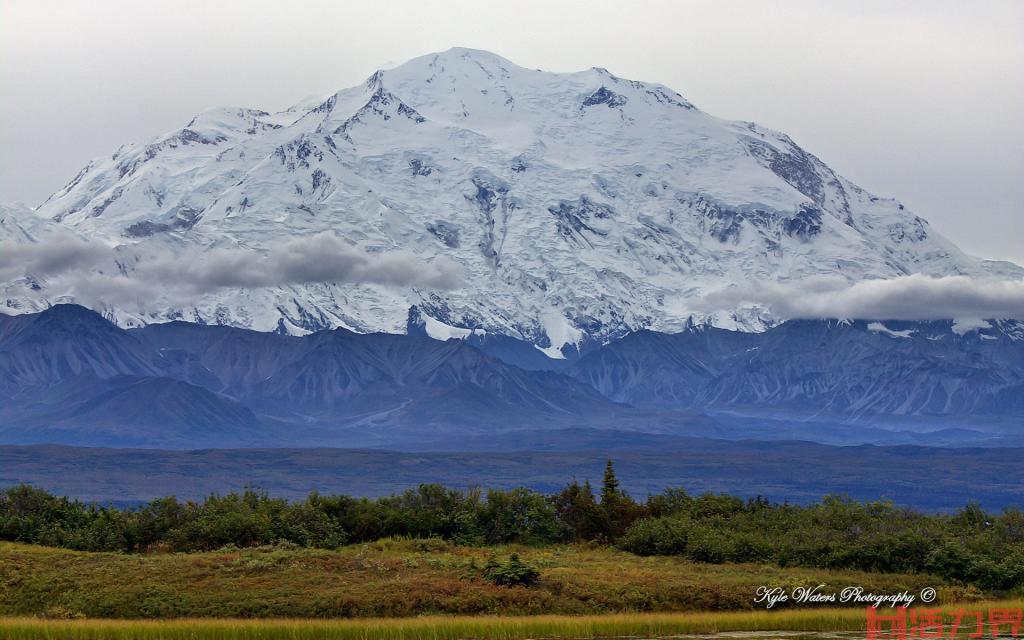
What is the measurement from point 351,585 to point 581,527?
2637 centimetres

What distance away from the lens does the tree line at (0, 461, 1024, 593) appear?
75375mm

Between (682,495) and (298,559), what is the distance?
34.2 metres

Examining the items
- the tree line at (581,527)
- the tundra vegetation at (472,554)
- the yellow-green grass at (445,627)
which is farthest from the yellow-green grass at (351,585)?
the tree line at (581,527)

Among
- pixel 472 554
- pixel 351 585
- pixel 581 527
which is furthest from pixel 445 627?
pixel 581 527

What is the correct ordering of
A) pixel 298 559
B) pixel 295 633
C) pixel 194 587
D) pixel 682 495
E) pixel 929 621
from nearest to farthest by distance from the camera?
1. pixel 295 633
2. pixel 929 621
3. pixel 194 587
4. pixel 298 559
5. pixel 682 495

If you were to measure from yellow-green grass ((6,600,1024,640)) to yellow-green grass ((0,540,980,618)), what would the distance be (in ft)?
8.40

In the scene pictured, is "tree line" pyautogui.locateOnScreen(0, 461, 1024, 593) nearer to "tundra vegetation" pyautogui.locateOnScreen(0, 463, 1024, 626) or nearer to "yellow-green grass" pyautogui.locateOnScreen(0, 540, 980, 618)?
"tundra vegetation" pyautogui.locateOnScreen(0, 463, 1024, 626)

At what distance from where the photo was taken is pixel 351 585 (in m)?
67.2

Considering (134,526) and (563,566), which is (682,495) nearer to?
(563,566)

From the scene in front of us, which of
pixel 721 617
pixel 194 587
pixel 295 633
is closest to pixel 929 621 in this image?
pixel 721 617

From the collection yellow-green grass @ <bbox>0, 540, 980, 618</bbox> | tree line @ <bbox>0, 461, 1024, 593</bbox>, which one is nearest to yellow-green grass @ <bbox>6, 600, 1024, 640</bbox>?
yellow-green grass @ <bbox>0, 540, 980, 618</bbox>

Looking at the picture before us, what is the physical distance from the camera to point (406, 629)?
5719 centimetres

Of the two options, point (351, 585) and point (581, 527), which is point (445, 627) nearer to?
point (351, 585)

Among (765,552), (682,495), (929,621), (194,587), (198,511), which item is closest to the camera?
(929,621)
